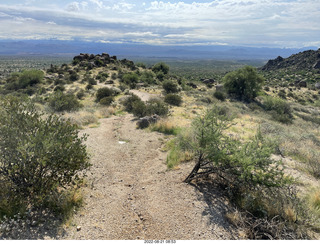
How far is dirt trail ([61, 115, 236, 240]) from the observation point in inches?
170

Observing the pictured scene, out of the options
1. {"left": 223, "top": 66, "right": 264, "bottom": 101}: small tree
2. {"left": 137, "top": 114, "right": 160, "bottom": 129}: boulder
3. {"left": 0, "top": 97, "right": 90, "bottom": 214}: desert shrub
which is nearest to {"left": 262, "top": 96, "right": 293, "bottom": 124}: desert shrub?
{"left": 223, "top": 66, "right": 264, "bottom": 101}: small tree

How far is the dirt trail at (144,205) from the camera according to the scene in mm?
4319

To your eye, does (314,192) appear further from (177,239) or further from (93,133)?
(93,133)

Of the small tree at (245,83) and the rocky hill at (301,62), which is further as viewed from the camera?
the rocky hill at (301,62)

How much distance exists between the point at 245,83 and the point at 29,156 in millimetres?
29920

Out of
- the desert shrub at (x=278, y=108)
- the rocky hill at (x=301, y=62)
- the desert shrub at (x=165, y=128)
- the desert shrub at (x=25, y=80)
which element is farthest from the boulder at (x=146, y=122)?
the rocky hill at (x=301, y=62)

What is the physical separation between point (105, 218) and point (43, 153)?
7.12ft

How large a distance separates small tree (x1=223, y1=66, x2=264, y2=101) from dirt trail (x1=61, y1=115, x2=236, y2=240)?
25188mm

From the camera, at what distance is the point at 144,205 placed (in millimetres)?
5289

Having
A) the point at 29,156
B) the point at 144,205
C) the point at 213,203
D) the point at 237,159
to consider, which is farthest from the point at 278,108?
the point at 29,156

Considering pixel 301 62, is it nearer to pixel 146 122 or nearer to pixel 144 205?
pixel 146 122

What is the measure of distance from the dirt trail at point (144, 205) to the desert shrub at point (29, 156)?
3.95 ft

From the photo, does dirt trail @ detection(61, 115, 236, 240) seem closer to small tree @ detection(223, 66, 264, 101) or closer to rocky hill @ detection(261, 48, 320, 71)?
small tree @ detection(223, 66, 264, 101)

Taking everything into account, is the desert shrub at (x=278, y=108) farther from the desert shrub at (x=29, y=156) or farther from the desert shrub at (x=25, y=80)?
the desert shrub at (x=25, y=80)
